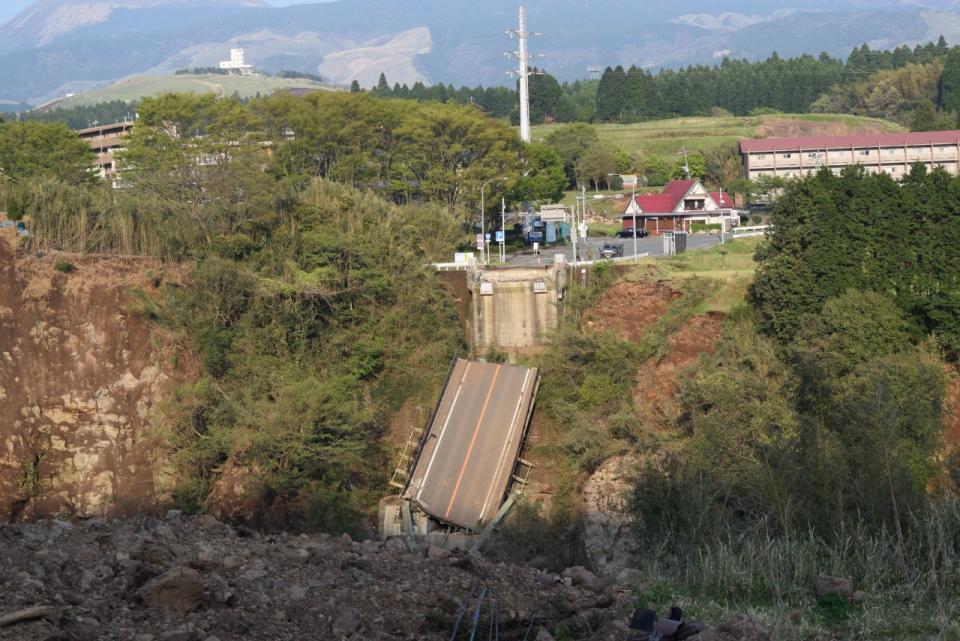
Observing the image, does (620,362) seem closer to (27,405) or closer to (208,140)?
(27,405)

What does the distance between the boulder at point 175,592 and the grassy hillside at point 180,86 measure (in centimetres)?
15815

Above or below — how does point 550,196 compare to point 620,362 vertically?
above

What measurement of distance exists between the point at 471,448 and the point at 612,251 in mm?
13416

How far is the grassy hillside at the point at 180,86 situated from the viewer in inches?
6594

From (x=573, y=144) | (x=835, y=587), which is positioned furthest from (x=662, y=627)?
(x=573, y=144)

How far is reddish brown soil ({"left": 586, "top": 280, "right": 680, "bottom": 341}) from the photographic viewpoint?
107 feet

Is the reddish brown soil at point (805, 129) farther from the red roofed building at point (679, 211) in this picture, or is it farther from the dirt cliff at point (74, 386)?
the dirt cliff at point (74, 386)

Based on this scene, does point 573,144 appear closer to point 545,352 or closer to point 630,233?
point 630,233

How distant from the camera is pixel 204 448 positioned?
29.3 meters

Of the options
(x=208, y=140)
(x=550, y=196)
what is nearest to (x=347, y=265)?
(x=208, y=140)

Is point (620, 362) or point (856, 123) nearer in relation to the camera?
point (620, 362)

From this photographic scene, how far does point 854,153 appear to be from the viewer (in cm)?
6338

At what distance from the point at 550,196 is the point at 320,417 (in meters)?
28.4

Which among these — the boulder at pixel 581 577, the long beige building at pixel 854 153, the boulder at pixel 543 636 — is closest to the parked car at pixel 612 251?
the long beige building at pixel 854 153
